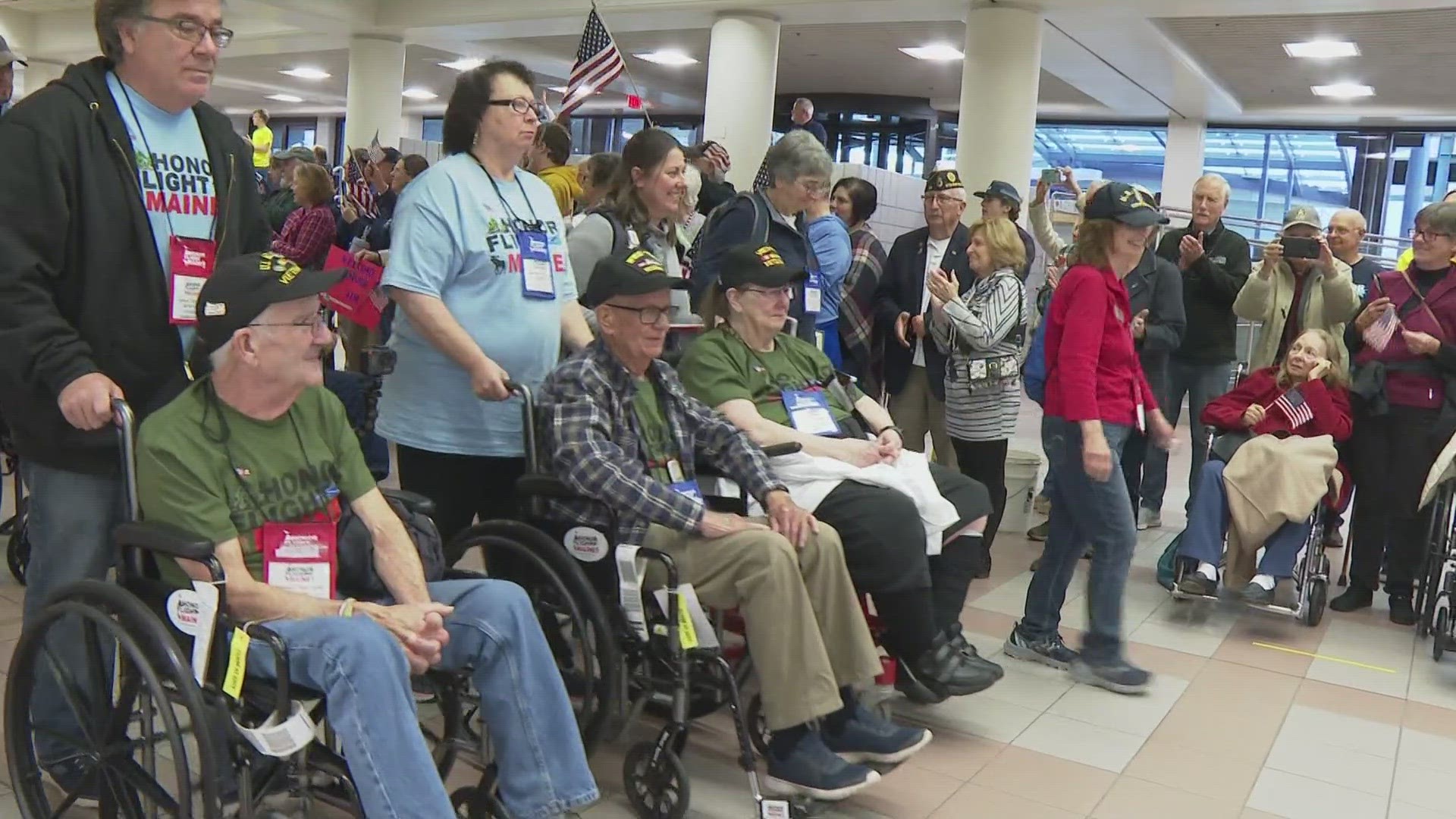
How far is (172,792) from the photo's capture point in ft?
8.09

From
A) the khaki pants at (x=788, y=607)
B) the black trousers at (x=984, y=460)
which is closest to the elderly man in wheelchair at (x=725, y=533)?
the khaki pants at (x=788, y=607)

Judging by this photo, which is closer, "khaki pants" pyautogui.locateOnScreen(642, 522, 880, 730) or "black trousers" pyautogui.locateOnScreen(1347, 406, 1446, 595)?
"khaki pants" pyautogui.locateOnScreen(642, 522, 880, 730)

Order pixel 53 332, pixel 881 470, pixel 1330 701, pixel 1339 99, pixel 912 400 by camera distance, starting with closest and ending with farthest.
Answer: pixel 53 332
pixel 881 470
pixel 1330 701
pixel 912 400
pixel 1339 99

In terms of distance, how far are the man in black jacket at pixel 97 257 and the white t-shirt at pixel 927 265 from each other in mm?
2879

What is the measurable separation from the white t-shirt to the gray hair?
1070 mm

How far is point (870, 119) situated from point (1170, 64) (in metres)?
5.11

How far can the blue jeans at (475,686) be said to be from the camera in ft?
5.79

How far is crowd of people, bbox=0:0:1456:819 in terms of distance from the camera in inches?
78.3

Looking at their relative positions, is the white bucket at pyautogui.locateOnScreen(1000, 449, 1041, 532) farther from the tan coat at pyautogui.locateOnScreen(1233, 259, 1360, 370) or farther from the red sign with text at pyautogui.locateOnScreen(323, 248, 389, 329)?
the red sign with text at pyautogui.locateOnScreen(323, 248, 389, 329)

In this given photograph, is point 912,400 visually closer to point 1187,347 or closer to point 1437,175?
point 1187,347

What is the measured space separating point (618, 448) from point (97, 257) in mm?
1032

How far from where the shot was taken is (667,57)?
519 inches

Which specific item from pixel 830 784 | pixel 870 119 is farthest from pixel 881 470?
pixel 870 119

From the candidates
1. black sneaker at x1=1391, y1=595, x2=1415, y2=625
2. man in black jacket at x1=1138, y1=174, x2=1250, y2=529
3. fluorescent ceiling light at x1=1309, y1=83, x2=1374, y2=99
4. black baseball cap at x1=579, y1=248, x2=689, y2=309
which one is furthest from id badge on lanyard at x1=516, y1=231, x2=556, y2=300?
fluorescent ceiling light at x1=1309, y1=83, x2=1374, y2=99
